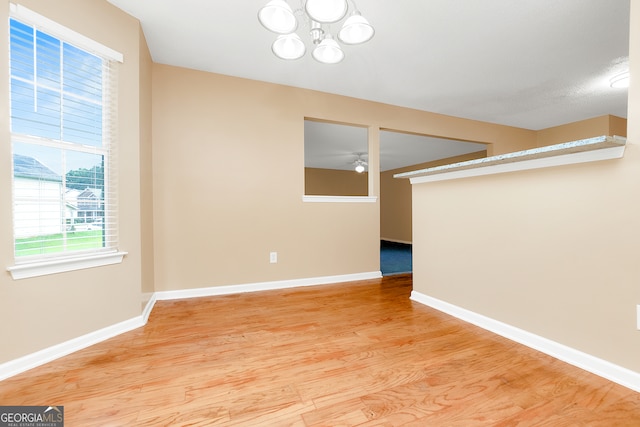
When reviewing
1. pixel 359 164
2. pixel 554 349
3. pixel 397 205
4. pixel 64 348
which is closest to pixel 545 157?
pixel 554 349

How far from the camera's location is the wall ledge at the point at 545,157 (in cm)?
131

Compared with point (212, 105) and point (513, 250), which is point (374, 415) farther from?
point (212, 105)

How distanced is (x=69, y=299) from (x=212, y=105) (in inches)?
80.6

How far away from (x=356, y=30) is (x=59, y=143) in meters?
1.97

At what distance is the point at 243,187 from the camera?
9.59 feet

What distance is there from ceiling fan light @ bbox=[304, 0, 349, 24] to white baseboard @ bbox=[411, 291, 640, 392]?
2.21 metres

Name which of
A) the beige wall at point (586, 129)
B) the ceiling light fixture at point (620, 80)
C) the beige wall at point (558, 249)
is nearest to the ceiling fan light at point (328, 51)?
the beige wall at point (558, 249)

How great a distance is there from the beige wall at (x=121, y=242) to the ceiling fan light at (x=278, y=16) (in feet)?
3.82

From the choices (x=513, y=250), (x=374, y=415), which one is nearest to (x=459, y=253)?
(x=513, y=250)

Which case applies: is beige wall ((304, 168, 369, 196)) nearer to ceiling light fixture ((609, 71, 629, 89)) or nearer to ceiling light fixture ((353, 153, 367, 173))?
ceiling light fixture ((353, 153, 367, 173))

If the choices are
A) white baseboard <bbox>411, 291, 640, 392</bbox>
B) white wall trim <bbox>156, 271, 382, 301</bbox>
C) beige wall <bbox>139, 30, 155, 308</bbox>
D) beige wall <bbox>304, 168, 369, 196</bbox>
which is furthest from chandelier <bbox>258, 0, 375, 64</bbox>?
beige wall <bbox>304, 168, 369, 196</bbox>

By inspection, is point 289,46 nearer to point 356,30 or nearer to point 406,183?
point 356,30

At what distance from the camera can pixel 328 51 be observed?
1.95 m

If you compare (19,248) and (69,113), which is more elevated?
(69,113)
